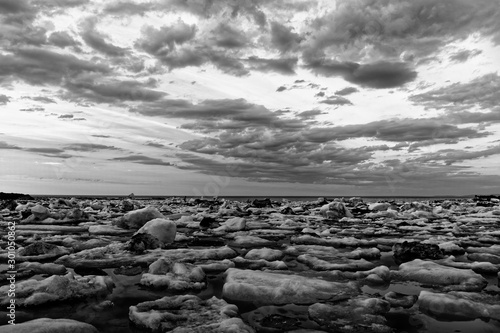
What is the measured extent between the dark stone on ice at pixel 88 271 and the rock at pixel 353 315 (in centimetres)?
426

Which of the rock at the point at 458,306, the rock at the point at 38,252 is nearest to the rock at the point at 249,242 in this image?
the rock at the point at 38,252

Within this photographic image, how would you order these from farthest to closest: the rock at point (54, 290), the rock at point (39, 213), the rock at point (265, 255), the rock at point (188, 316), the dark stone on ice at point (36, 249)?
1. the rock at point (39, 213)
2. the rock at point (265, 255)
3. the dark stone on ice at point (36, 249)
4. the rock at point (54, 290)
5. the rock at point (188, 316)

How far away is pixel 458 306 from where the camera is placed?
438 centimetres

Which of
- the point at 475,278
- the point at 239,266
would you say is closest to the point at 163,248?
the point at 239,266

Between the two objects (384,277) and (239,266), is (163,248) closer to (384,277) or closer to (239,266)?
(239,266)

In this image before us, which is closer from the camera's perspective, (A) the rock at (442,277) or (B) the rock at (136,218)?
(A) the rock at (442,277)

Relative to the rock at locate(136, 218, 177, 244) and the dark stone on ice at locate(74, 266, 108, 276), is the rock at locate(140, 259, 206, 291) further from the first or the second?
the rock at locate(136, 218, 177, 244)

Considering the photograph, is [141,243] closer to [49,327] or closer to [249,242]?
[249,242]

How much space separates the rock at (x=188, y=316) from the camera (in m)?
3.71

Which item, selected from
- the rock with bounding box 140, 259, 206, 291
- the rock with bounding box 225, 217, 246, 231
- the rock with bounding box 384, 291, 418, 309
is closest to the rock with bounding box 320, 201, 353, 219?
the rock with bounding box 225, 217, 246, 231

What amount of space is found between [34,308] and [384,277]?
5.68m

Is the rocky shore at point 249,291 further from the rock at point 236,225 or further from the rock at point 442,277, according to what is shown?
the rock at point 236,225

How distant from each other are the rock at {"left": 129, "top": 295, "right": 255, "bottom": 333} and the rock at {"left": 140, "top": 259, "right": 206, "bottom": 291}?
2.11 ft

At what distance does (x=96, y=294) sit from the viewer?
4941 millimetres
